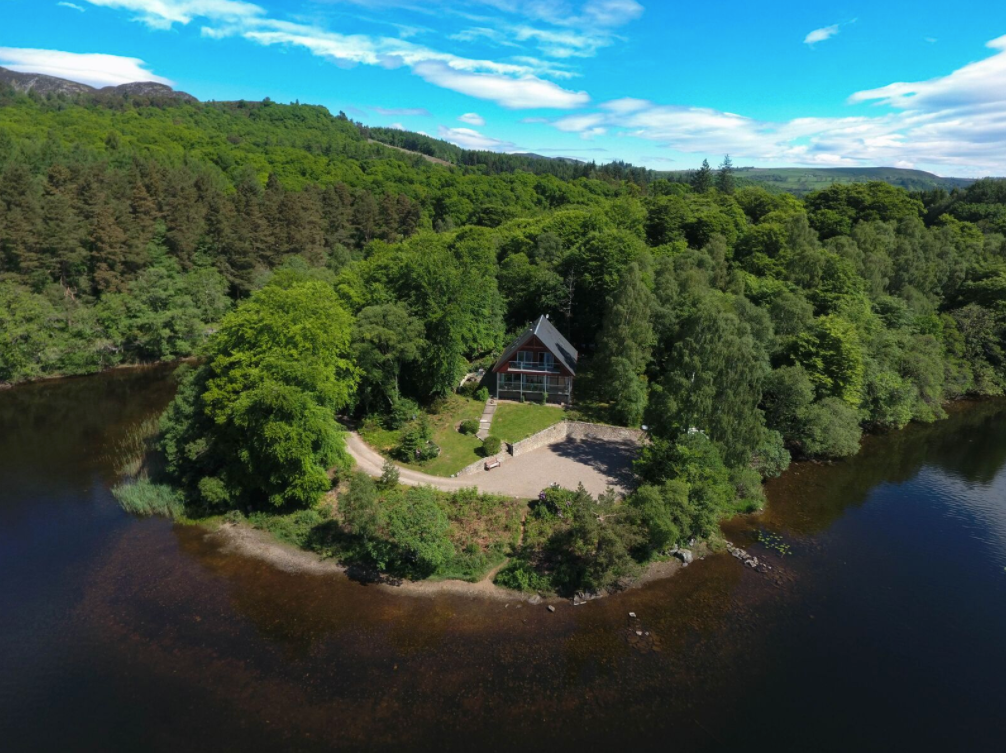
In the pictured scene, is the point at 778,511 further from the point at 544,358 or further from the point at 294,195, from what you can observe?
the point at 294,195

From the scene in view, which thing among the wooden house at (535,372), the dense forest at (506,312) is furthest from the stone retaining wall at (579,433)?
the wooden house at (535,372)

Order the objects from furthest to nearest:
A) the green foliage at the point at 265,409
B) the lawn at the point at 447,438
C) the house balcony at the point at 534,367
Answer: the house balcony at the point at 534,367 → the lawn at the point at 447,438 → the green foliage at the point at 265,409

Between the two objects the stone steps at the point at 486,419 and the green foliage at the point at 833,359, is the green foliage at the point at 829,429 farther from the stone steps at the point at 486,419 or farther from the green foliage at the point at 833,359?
the stone steps at the point at 486,419

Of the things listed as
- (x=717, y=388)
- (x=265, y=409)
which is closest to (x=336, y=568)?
(x=265, y=409)

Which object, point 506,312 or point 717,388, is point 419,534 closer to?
point 717,388

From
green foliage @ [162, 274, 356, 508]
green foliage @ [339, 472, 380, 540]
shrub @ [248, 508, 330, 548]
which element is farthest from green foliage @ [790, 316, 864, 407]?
shrub @ [248, 508, 330, 548]

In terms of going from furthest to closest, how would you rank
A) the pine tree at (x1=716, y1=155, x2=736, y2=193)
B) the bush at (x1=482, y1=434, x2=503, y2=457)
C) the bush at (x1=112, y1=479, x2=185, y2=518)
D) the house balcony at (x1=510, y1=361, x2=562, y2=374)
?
the pine tree at (x1=716, y1=155, x2=736, y2=193) < the house balcony at (x1=510, y1=361, x2=562, y2=374) < the bush at (x1=482, y1=434, x2=503, y2=457) < the bush at (x1=112, y1=479, x2=185, y2=518)

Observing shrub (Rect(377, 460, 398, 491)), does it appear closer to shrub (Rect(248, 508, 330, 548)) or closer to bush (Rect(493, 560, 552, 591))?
shrub (Rect(248, 508, 330, 548))
